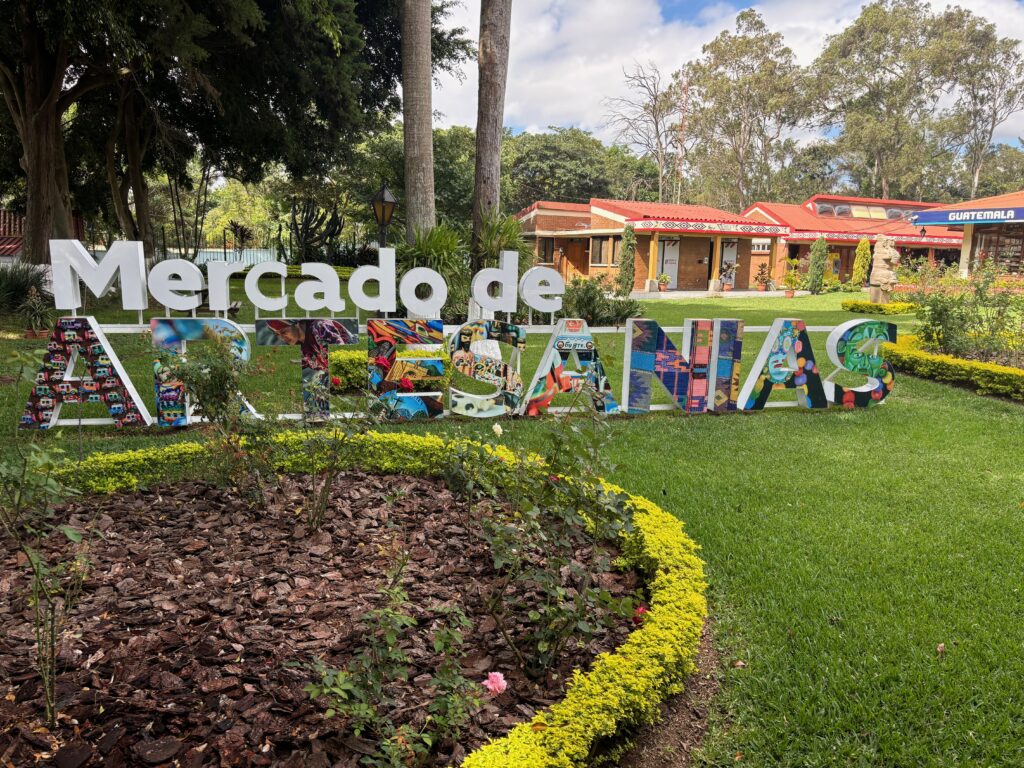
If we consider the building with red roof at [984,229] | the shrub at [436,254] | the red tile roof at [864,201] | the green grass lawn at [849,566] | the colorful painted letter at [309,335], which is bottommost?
the green grass lawn at [849,566]

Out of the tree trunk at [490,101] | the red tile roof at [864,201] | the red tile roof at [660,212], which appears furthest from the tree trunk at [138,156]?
the red tile roof at [864,201]

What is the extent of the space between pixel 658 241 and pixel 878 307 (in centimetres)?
949

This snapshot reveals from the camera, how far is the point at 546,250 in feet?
100.0

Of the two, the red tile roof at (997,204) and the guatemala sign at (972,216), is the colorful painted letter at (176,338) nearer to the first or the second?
the guatemala sign at (972,216)

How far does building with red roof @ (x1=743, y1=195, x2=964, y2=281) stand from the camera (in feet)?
93.1

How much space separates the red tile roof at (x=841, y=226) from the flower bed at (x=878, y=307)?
385 inches

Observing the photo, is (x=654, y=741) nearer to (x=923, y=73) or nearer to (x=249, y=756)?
(x=249, y=756)

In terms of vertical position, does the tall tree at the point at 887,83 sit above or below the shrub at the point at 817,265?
above

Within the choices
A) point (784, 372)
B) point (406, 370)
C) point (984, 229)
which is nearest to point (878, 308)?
point (984, 229)

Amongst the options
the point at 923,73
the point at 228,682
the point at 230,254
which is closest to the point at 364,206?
the point at 230,254

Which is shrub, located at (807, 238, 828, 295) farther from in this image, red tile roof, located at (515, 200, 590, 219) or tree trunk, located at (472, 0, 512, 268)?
tree trunk, located at (472, 0, 512, 268)

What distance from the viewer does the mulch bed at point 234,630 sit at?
2.13m

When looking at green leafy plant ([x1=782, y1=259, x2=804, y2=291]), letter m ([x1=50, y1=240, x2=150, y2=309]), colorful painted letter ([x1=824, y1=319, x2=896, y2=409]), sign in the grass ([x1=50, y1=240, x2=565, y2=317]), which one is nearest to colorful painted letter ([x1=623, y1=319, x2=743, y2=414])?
sign in the grass ([x1=50, y1=240, x2=565, y2=317])

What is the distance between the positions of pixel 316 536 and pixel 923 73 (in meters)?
47.8
